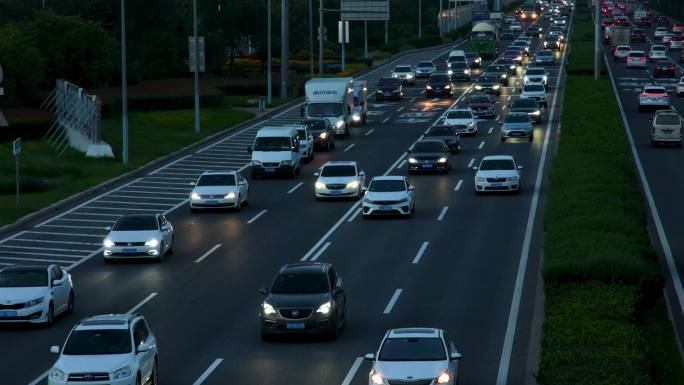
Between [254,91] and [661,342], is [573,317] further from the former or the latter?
[254,91]

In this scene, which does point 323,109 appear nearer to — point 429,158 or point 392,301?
point 429,158

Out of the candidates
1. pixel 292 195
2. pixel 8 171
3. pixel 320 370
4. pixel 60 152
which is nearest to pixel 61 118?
pixel 60 152

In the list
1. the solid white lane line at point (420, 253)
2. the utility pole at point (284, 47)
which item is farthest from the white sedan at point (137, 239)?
the utility pole at point (284, 47)

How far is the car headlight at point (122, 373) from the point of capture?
24344mm

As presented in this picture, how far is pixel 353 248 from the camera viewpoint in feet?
141

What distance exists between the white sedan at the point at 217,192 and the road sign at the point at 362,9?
80276 millimetres

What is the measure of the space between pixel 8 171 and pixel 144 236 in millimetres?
21045

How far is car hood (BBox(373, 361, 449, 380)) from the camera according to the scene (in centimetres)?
2381

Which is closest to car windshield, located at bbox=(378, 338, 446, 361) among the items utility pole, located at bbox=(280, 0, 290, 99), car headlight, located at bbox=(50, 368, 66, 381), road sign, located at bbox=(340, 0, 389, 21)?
car headlight, located at bbox=(50, 368, 66, 381)

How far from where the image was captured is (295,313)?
29891 millimetres

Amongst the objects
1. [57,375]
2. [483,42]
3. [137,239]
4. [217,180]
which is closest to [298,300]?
[57,375]

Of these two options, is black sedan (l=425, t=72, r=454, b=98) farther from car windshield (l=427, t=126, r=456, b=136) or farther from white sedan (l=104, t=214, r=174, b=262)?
white sedan (l=104, t=214, r=174, b=262)

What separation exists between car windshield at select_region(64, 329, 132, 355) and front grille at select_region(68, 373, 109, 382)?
2.54 feet

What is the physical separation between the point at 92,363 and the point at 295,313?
6218 millimetres
